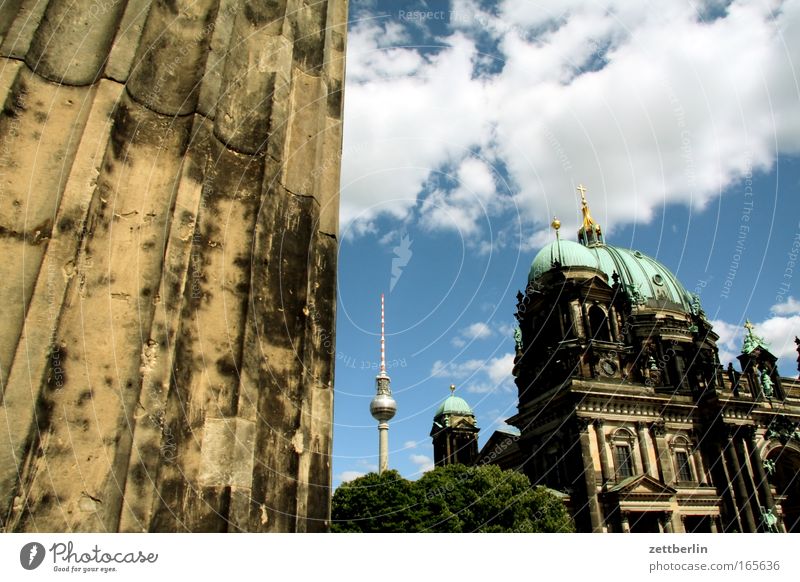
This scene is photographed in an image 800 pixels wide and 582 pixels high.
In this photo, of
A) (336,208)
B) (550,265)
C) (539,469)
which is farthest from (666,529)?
(336,208)

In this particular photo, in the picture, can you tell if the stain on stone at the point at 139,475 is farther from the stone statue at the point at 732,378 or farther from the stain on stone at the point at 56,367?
the stone statue at the point at 732,378

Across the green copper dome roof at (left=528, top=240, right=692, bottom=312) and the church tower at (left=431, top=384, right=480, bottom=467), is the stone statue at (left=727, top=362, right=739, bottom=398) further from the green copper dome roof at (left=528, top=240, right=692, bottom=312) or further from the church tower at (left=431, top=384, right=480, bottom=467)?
the church tower at (left=431, top=384, right=480, bottom=467)

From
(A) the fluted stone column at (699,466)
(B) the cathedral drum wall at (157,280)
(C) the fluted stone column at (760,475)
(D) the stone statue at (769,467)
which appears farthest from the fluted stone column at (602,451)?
(B) the cathedral drum wall at (157,280)

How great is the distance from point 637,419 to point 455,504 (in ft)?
45.8

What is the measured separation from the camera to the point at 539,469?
38.1m

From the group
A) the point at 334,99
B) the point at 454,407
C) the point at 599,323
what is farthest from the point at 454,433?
the point at 334,99

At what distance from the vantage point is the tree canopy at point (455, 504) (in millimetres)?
30719

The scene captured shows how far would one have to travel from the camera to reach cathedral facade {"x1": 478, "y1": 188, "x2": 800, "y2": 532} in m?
35.5

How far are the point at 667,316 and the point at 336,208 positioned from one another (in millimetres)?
52309

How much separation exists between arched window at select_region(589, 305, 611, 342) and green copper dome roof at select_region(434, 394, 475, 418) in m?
21.6

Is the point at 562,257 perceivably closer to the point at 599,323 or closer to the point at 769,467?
the point at 599,323

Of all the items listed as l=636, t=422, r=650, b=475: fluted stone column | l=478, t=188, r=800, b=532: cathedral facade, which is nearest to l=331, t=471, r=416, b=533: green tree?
l=478, t=188, r=800, b=532: cathedral facade

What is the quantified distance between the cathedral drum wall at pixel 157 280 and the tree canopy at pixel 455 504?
27.7m
